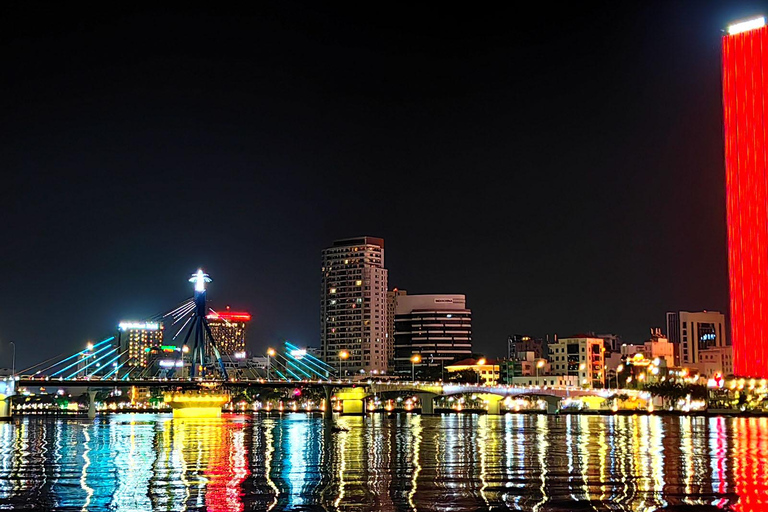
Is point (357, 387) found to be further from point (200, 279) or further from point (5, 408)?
point (5, 408)

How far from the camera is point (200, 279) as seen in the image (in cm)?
18988

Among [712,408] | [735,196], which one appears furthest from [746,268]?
[712,408]

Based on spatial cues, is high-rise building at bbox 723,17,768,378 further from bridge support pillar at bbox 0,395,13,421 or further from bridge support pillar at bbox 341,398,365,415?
bridge support pillar at bbox 0,395,13,421

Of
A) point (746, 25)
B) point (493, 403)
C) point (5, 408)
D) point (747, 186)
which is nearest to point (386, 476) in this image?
point (747, 186)

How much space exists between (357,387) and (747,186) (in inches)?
2932

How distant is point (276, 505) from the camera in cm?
3203

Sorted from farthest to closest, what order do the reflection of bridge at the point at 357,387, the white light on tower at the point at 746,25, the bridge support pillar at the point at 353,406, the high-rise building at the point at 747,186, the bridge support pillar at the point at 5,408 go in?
the bridge support pillar at the point at 353,406 < the bridge support pillar at the point at 5,408 < the reflection of bridge at the point at 357,387 < the white light on tower at the point at 746,25 < the high-rise building at the point at 747,186

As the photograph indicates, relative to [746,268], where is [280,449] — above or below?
below

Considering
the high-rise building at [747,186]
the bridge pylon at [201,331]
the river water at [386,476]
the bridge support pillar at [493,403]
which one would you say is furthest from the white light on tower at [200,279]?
the river water at [386,476]

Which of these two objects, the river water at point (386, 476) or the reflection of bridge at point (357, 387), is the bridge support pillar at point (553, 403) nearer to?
the reflection of bridge at point (357, 387)

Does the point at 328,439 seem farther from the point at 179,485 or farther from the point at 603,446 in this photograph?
the point at 179,485

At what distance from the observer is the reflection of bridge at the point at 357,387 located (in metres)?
147

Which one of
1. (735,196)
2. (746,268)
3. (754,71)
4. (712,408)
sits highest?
(754,71)

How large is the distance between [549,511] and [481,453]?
26997mm
